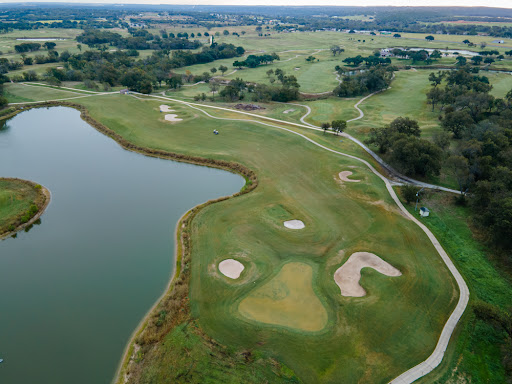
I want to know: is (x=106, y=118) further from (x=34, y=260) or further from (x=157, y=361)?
(x=157, y=361)

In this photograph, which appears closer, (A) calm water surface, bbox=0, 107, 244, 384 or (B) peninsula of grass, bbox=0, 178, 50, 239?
(A) calm water surface, bbox=0, 107, 244, 384

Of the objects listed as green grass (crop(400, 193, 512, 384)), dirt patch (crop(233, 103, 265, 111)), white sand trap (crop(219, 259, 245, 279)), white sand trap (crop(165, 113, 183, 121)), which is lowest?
white sand trap (crop(219, 259, 245, 279))

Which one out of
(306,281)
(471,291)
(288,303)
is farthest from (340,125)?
(288,303)

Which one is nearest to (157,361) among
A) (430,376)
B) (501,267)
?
(430,376)

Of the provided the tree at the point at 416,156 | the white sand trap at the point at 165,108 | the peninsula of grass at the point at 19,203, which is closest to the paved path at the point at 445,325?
the tree at the point at 416,156

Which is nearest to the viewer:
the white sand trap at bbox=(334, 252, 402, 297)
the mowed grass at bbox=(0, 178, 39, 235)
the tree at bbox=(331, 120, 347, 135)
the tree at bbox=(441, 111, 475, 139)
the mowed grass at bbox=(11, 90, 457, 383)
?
the mowed grass at bbox=(11, 90, 457, 383)

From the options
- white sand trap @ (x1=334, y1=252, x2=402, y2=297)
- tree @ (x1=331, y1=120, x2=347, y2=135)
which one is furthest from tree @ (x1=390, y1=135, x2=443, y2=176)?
white sand trap @ (x1=334, y1=252, x2=402, y2=297)

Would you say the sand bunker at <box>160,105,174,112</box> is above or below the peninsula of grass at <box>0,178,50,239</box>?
above

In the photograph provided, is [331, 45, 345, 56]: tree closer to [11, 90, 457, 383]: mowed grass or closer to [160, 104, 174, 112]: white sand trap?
[160, 104, 174, 112]: white sand trap
